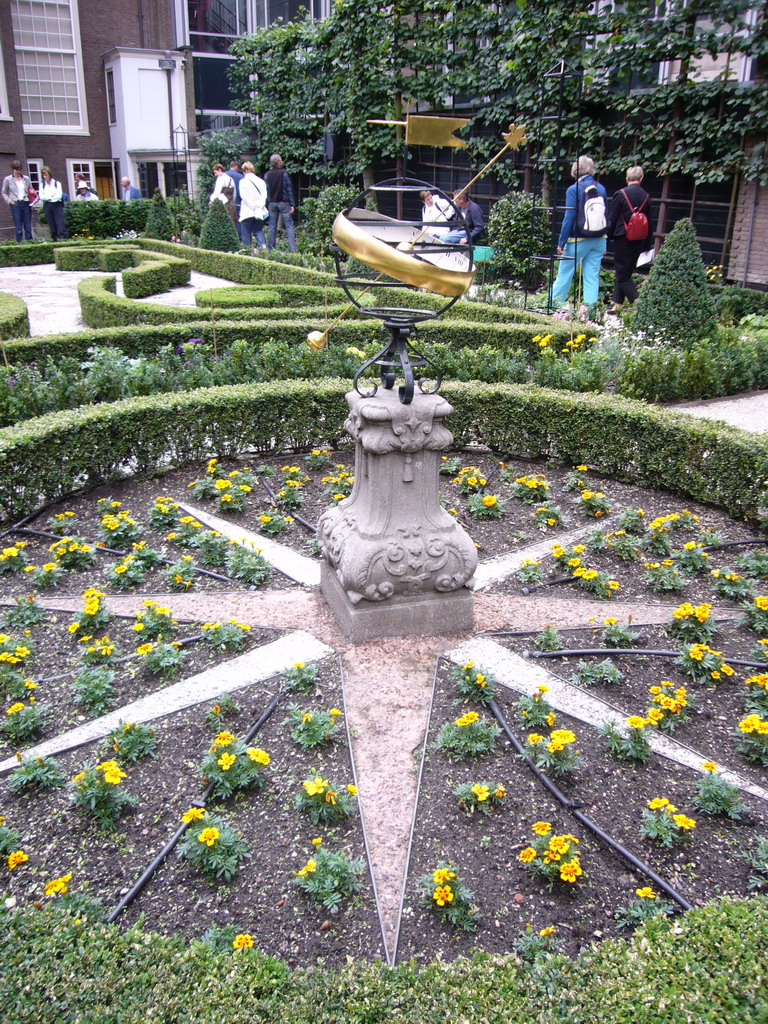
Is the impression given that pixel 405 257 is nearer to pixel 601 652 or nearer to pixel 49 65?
pixel 601 652

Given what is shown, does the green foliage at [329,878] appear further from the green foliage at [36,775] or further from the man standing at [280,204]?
the man standing at [280,204]

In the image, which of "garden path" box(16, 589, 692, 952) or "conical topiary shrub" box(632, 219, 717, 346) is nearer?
"garden path" box(16, 589, 692, 952)

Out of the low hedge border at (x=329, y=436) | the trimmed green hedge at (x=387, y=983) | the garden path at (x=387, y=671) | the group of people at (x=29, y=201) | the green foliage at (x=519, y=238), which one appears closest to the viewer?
the trimmed green hedge at (x=387, y=983)

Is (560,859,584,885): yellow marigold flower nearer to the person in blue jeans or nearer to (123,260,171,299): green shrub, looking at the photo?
the person in blue jeans

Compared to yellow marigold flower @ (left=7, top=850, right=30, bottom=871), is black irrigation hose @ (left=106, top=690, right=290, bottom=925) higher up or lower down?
lower down

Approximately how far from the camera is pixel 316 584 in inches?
184

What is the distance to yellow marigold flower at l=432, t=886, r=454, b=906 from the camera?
260 cm

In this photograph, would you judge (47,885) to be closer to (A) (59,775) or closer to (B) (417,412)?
(A) (59,775)

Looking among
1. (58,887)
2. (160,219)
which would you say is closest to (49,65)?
(160,219)

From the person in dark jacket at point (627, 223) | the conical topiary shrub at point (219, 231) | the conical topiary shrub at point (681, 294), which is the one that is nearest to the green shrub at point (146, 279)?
the conical topiary shrub at point (219, 231)

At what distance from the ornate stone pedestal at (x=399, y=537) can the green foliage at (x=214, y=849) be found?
1351mm

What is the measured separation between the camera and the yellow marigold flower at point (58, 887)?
2.53 m

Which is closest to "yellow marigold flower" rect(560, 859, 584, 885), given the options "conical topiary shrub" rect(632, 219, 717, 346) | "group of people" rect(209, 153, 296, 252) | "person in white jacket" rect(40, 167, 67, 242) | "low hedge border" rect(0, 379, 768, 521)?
"low hedge border" rect(0, 379, 768, 521)

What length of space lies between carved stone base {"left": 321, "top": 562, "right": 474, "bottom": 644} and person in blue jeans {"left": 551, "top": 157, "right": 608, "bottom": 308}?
7.67 metres
